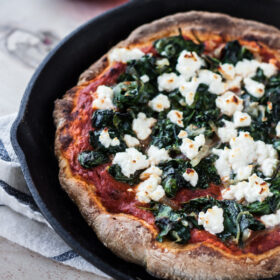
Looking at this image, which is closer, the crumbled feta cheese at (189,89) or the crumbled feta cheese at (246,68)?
the crumbled feta cheese at (189,89)

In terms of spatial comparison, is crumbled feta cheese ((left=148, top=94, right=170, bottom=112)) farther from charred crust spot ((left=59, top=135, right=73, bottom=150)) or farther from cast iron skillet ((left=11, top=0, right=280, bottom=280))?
cast iron skillet ((left=11, top=0, right=280, bottom=280))

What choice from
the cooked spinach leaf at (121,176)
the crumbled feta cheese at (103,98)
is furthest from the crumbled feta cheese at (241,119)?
the crumbled feta cheese at (103,98)

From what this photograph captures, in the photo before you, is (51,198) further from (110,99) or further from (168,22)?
(168,22)

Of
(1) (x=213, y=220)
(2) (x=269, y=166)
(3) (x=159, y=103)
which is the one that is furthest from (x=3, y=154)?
(2) (x=269, y=166)

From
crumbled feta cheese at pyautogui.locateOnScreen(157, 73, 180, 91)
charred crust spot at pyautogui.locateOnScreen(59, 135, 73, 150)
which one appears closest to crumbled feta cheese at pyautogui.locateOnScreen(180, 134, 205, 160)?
crumbled feta cheese at pyautogui.locateOnScreen(157, 73, 180, 91)

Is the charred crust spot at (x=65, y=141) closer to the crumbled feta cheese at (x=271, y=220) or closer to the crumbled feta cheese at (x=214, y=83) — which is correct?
the crumbled feta cheese at (x=214, y=83)
